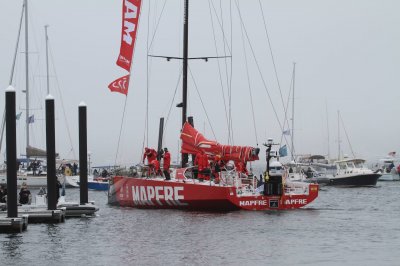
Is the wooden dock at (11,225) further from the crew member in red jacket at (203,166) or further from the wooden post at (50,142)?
the crew member in red jacket at (203,166)

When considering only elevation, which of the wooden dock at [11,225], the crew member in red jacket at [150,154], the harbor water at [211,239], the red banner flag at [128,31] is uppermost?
the red banner flag at [128,31]

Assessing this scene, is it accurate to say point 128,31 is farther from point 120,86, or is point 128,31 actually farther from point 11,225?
point 11,225

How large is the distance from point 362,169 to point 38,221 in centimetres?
4834

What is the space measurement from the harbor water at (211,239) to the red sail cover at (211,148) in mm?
2912

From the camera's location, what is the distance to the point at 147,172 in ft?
130

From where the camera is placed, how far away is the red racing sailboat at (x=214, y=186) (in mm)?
36219

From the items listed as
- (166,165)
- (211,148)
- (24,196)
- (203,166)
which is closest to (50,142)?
(24,196)

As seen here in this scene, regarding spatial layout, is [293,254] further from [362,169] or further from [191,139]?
[362,169]

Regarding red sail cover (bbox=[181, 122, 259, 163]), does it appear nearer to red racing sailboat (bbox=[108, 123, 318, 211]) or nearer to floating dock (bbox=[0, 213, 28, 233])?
red racing sailboat (bbox=[108, 123, 318, 211])

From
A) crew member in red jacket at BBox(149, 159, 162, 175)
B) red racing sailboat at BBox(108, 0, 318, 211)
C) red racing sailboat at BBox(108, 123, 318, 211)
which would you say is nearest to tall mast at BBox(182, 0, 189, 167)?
red racing sailboat at BBox(108, 0, 318, 211)

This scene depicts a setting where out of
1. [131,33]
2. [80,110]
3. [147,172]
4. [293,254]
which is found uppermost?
[131,33]

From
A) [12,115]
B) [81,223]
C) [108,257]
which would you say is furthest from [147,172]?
[108,257]

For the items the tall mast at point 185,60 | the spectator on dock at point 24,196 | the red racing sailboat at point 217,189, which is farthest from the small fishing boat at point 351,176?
the spectator on dock at point 24,196

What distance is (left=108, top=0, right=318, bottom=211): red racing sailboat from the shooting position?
3622 cm
